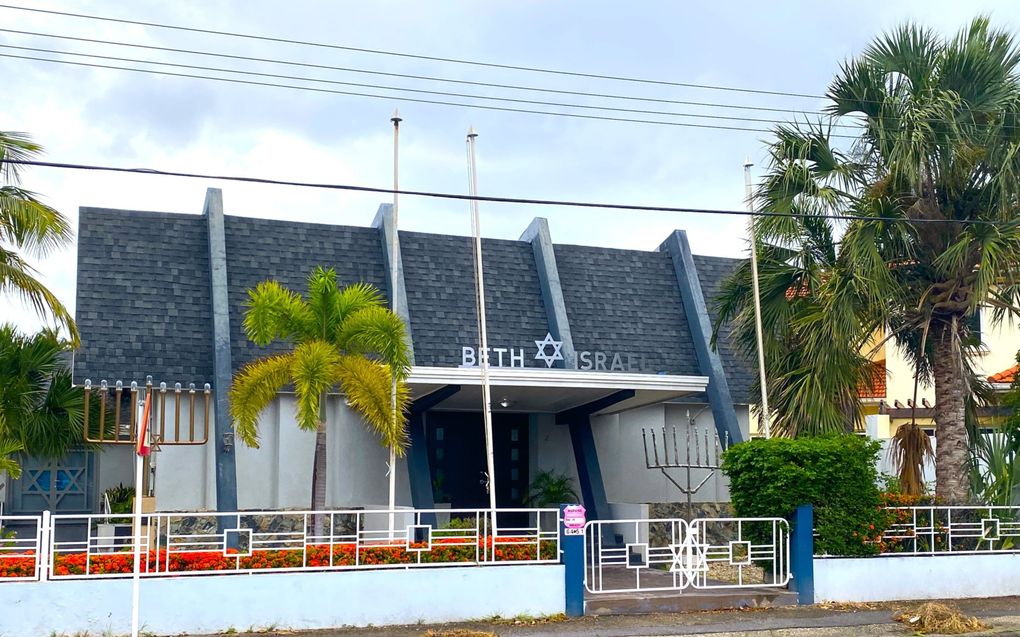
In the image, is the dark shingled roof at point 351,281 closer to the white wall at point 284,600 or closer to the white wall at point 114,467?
the white wall at point 114,467

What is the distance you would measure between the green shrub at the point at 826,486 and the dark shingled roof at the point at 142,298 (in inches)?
404

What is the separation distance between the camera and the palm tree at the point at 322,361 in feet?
51.6

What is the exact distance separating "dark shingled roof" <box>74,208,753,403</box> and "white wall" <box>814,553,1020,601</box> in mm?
5082

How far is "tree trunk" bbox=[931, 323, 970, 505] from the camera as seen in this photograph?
54.9ft

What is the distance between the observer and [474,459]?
75.8 feet

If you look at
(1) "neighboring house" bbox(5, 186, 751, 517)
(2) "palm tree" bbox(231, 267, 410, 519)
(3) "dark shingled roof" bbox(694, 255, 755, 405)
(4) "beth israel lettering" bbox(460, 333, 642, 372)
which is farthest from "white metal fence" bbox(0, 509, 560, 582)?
(3) "dark shingled roof" bbox(694, 255, 755, 405)

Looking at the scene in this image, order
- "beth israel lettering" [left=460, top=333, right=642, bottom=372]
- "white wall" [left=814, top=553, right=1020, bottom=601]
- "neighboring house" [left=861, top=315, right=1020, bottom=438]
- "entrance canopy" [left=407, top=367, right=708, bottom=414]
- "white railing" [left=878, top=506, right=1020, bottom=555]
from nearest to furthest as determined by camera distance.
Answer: "white wall" [left=814, top=553, right=1020, bottom=601]
"white railing" [left=878, top=506, right=1020, bottom=555]
"entrance canopy" [left=407, top=367, right=708, bottom=414]
"beth israel lettering" [left=460, top=333, right=642, bottom=372]
"neighboring house" [left=861, top=315, right=1020, bottom=438]

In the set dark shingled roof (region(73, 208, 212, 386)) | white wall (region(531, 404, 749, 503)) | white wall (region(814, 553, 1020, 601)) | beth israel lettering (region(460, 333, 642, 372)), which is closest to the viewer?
white wall (region(814, 553, 1020, 601))

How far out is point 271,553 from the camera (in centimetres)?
1412

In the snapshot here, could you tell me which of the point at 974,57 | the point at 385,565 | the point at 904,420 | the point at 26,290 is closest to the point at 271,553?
the point at 385,565

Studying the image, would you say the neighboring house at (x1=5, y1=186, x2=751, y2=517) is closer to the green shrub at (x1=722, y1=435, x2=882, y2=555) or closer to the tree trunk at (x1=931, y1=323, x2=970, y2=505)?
the green shrub at (x1=722, y1=435, x2=882, y2=555)

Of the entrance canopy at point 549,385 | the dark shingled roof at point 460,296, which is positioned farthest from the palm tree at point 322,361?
the dark shingled roof at point 460,296

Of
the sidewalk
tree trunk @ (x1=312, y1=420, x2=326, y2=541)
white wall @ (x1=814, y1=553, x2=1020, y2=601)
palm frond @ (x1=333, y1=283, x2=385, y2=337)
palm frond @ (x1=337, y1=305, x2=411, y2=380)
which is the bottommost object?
the sidewalk

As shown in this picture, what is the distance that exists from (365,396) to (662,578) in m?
5.60
